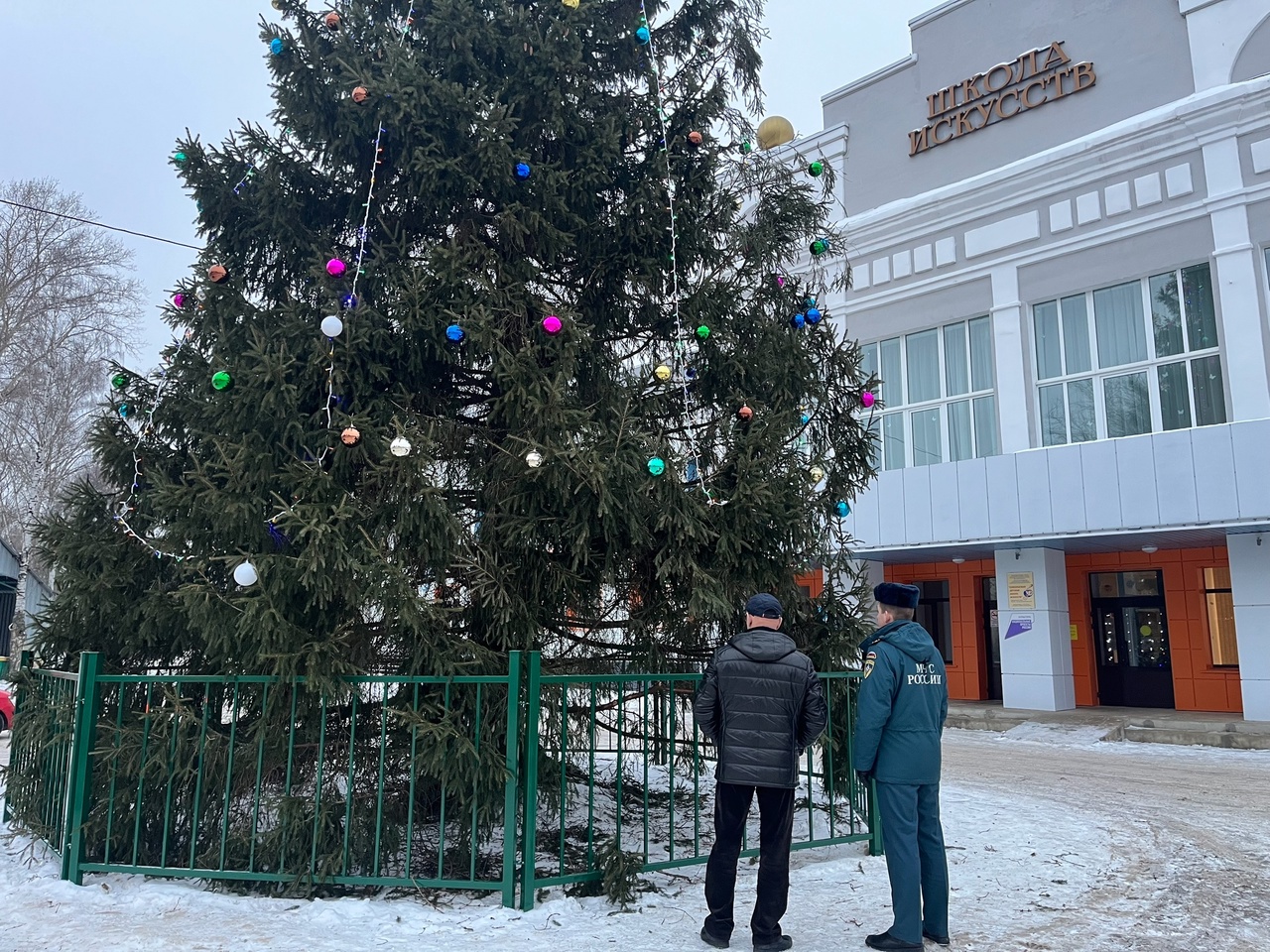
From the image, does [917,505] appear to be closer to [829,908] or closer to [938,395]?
[938,395]

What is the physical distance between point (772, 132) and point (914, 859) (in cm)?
543

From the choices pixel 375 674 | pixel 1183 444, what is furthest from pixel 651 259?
pixel 1183 444

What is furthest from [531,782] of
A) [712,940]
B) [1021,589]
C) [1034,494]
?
[1021,589]

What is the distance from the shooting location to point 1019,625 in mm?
18438

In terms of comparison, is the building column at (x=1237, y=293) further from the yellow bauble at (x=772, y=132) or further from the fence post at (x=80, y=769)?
the fence post at (x=80, y=769)

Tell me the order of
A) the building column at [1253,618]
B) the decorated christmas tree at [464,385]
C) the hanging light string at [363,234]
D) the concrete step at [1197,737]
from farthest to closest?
the building column at [1253,618], the concrete step at [1197,737], the hanging light string at [363,234], the decorated christmas tree at [464,385]

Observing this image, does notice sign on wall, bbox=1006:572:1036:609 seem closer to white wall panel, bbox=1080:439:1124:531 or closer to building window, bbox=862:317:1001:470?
white wall panel, bbox=1080:439:1124:531

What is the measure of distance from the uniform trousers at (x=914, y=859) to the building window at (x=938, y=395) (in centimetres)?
1507

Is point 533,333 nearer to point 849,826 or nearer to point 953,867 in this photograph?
point 849,826

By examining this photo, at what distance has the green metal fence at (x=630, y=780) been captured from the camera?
505 cm

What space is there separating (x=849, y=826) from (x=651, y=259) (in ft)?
13.7

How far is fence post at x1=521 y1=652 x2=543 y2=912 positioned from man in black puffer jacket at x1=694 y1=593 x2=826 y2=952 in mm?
919

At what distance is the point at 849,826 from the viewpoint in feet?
A: 20.8

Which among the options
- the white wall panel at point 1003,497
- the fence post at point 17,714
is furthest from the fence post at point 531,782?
the white wall panel at point 1003,497
